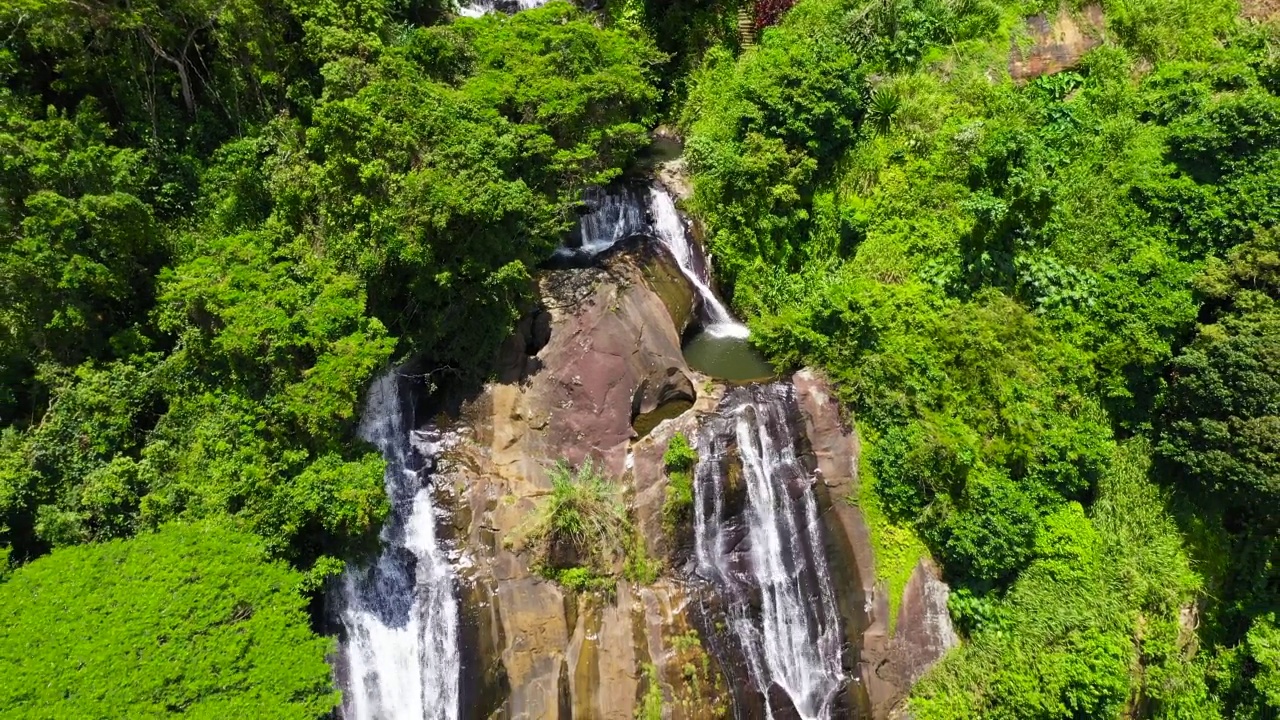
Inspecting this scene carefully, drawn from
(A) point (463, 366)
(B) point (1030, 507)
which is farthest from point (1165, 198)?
(A) point (463, 366)

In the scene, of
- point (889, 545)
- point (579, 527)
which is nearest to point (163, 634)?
point (579, 527)

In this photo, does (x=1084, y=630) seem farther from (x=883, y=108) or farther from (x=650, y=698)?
(x=883, y=108)

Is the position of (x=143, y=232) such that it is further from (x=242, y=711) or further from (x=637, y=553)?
(x=637, y=553)

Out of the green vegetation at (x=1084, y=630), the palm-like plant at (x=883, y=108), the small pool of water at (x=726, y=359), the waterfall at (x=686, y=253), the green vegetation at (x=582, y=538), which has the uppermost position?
the palm-like plant at (x=883, y=108)

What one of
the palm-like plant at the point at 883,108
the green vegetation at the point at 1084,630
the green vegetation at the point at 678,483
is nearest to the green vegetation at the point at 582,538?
the green vegetation at the point at 678,483

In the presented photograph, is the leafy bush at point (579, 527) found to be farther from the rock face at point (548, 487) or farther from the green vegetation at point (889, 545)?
the green vegetation at point (889, 545)

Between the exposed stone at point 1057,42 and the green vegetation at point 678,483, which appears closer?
the green vegetation at point 678,483
